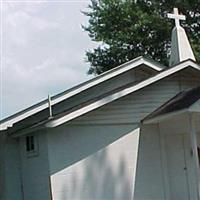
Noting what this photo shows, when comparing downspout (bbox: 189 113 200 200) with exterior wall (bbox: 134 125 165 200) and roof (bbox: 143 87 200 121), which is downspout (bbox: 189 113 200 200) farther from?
exterior wall (bbox: 134 125 165 200)

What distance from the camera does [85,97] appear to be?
14586 millimetres

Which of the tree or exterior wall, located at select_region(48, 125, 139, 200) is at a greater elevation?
the tree

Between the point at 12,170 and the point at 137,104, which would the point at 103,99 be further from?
the point at 12,170

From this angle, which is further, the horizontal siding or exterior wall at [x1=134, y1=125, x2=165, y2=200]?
exterior wall at [x1=134, y1=125, x2=165, y2=200]

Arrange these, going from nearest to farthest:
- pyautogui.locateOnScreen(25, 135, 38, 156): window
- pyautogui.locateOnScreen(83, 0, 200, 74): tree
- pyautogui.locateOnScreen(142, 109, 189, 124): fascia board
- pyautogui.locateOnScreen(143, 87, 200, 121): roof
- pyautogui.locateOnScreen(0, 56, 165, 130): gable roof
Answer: pyautogui.locateOnScreen(142, 109, 189, 124): fascia board < pyautogui.locateOnScreen(143, 87, 200, 121): roof < pyautogui.locateOnScreen(0, 56, 165, 130): gable roof < pyautogui.locateOnScreen(25, 135, 38, 156): window < pyautogui.locateOnScreen(83, 0, 200, 74): tree

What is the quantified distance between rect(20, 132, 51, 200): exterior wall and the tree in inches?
624

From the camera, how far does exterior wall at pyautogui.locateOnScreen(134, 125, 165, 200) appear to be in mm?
12906

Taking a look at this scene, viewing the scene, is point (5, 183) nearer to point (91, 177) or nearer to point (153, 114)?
point (91, 177)

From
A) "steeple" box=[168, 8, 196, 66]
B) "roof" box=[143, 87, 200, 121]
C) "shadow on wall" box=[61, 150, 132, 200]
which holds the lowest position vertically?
"shadow on wall" box=[61, 150, 132, 200]

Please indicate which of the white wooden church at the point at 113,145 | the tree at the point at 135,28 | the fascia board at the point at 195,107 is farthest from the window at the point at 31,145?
the tree at the point at 135,28

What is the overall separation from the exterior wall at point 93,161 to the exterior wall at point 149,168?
0.17 meters

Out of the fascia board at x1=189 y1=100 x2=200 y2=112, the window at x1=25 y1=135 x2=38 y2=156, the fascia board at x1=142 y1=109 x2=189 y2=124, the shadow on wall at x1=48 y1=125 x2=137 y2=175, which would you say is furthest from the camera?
the window at x1=25 y1=135 x2=38 y2=156

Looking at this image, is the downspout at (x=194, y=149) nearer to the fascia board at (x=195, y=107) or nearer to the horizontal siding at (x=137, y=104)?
the fascia board at (x=195, y=107)

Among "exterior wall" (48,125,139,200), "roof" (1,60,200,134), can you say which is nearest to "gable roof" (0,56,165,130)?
"roof" (1,60,200,134)
